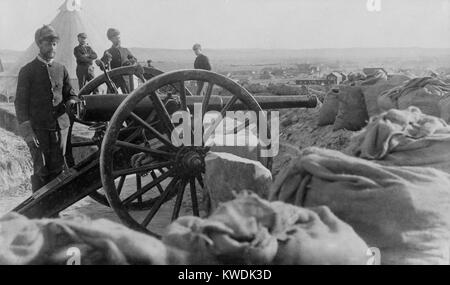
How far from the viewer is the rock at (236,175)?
456cm

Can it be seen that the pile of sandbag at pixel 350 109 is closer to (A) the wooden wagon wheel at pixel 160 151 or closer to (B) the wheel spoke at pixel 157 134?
(A) the wooden wagon wheel at pixel 160 151

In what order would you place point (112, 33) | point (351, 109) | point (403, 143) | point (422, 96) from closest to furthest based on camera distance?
point (403, 143), point (422, 96), point (351, 109), point (112, 33)

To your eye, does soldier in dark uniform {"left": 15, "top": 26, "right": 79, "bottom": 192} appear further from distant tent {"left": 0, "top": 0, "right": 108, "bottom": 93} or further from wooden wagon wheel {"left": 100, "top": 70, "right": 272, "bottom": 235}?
distant tent {"left": 0, "top": 0, "right": 108, "bottom": 93}

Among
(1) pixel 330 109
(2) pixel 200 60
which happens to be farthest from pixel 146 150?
(2) pixel 200 60

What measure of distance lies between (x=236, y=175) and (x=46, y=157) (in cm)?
167

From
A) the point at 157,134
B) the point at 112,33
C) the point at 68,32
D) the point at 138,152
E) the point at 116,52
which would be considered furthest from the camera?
the point at 68,32

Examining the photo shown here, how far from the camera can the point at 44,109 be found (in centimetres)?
498

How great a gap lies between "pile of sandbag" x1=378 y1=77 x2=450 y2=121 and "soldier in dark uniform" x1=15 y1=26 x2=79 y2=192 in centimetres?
312

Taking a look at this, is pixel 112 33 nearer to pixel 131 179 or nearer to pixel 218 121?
pixel 131 179

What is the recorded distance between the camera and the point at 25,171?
804 cm

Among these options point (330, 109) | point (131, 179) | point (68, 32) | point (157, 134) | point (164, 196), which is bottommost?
point (131, 179)

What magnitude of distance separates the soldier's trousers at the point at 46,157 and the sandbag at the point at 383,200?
2243 mm

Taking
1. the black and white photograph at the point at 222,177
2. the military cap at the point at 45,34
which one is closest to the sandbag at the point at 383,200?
the black and white photograph at the point at 222,177
